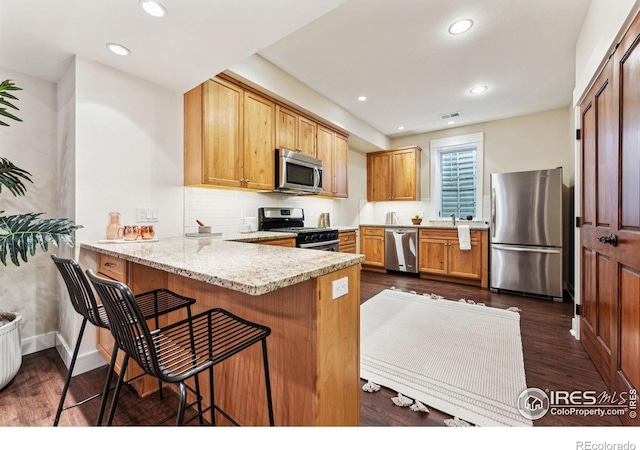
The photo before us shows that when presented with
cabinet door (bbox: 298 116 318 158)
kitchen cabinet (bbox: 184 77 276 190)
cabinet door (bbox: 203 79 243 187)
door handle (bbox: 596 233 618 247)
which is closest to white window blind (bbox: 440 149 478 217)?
cabinet door (bbox: 298 116 318 158)

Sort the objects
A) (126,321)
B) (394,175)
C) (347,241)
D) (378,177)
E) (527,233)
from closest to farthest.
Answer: (126,321), (527,233), (347,241), (394,175), (378,177)

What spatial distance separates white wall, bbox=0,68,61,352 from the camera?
84.0 inches

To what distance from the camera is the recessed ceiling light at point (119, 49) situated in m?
1.85

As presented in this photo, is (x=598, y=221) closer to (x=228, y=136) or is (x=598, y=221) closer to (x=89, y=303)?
(x=228, y=136)

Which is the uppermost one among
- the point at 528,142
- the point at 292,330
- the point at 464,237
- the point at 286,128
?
the point at 528,142

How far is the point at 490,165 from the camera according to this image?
187 inches

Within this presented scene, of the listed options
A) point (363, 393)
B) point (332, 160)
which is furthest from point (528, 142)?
point (363, 393)

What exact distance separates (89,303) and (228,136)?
1.83 metres

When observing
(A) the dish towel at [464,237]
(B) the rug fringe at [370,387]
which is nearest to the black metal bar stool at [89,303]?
(B) the rug fringe at [370,387]

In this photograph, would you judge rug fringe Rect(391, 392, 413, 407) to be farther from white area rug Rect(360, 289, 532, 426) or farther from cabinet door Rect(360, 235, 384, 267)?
cabinet door Rect(360, 235, 384, 267)

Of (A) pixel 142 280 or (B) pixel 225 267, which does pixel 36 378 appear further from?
(B) pixel 225 267

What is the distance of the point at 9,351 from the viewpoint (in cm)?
176

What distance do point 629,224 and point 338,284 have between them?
1.55 meters

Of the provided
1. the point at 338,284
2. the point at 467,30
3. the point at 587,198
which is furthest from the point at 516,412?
the point at 467,30
